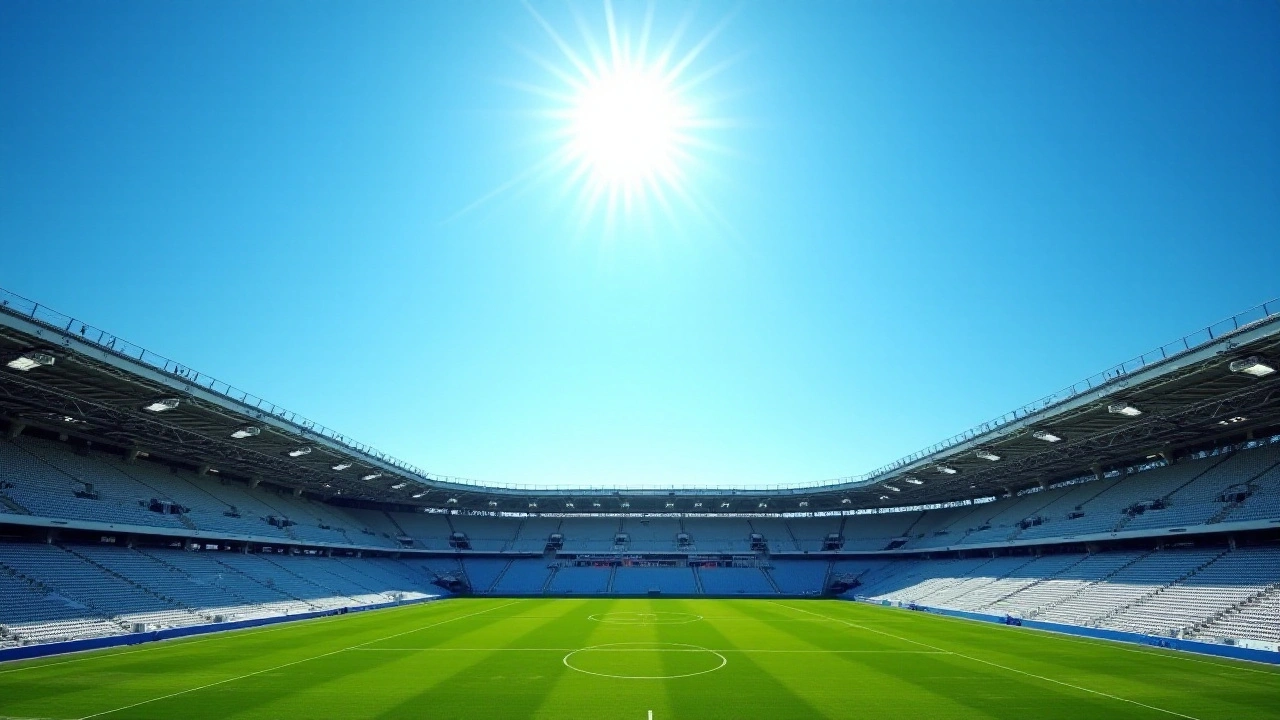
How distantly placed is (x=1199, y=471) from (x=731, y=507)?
4476 centimetres

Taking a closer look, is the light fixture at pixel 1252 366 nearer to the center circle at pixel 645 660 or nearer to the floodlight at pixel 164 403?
the center circle at pixel 645 660

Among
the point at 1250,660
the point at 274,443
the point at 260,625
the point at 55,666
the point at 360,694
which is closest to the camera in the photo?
the point at 360,694

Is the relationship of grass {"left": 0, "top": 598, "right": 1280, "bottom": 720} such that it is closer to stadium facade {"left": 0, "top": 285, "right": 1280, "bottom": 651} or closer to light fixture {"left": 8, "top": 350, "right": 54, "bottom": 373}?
stadium facade {"left": 0, "top": 285, "right": 1280, "bottom": 651}

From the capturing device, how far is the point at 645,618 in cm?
3928

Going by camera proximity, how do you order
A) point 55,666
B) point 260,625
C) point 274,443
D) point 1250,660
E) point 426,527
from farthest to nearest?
point 426,527, point 274,443, point 260,625, point 1250,660, point 55,666

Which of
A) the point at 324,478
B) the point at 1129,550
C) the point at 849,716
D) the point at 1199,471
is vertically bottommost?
the point at 849,716

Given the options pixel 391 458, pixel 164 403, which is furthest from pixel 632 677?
pixel 391 458

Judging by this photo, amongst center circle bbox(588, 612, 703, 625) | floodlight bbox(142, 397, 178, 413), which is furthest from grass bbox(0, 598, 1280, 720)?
floodlight bbox(142, 397, 178, 413)

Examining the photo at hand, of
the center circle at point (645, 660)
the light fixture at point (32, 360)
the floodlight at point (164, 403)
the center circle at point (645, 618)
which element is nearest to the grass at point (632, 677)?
the center circle at point (645, 660)

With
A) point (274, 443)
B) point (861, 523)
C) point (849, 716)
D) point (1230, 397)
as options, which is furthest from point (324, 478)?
point (1230, 397)

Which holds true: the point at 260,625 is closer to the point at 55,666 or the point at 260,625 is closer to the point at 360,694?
the point at 55,666

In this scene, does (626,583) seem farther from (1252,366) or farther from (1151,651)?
(1252,366)

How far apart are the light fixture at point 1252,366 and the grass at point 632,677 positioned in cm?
1131

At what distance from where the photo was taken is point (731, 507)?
74250 mm
